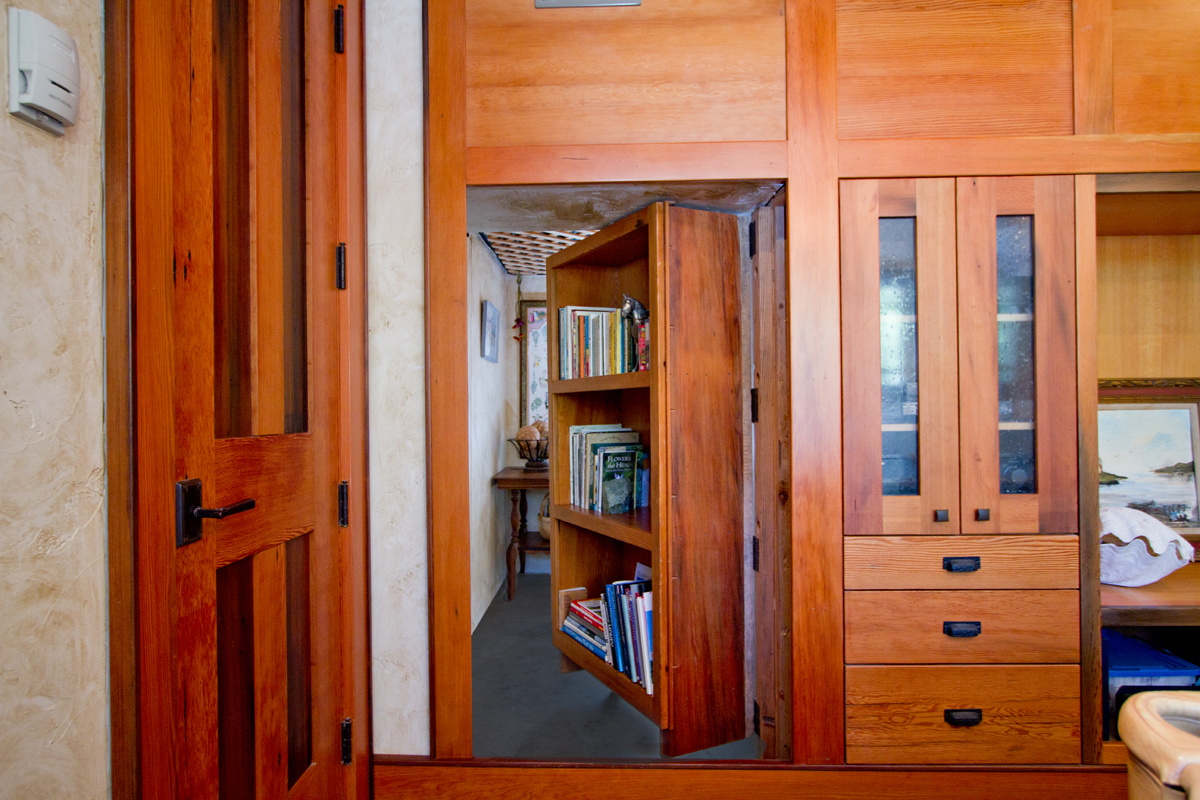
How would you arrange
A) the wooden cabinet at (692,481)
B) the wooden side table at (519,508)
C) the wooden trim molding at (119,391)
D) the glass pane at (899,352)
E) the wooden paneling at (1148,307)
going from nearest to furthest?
the wooden trim molding at (119,391)
the glass pane at (899,352)
the wooden cabinet at (692,481)
the wooden paneling at (1148,307)
the wooden side table at (519,508)

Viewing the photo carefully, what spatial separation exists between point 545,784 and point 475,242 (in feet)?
9.25

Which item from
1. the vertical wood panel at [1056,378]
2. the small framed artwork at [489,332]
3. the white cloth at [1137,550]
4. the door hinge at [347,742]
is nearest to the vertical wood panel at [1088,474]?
the vertical wood panel at [1056,378]

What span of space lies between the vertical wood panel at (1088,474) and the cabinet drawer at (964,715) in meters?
0.04

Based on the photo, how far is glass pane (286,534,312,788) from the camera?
138 centimetres

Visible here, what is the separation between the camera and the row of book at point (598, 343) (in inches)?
86.6

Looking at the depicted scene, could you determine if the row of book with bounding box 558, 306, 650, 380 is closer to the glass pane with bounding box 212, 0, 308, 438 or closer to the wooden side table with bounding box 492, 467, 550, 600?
the glass pane with bounding box 212, 0, 308, 438

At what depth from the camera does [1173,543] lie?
1769mm

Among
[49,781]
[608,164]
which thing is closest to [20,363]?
[49,781]

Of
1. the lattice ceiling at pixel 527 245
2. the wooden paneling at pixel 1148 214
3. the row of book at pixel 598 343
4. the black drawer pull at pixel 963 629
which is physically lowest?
the black drawer pull at pixel 963 629

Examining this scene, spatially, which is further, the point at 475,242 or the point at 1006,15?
the point at 475,242

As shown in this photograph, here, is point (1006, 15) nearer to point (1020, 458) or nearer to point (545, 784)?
point (1020, 458)

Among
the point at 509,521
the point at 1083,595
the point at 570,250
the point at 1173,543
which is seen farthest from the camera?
the point at 509,521

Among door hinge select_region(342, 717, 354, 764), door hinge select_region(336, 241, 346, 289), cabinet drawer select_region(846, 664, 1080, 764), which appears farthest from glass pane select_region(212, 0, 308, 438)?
cabinet drawer select_region(846, 664, 1080, 764)

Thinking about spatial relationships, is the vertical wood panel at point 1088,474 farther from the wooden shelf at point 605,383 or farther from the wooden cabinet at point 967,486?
the wooden shelf at point 605,383
